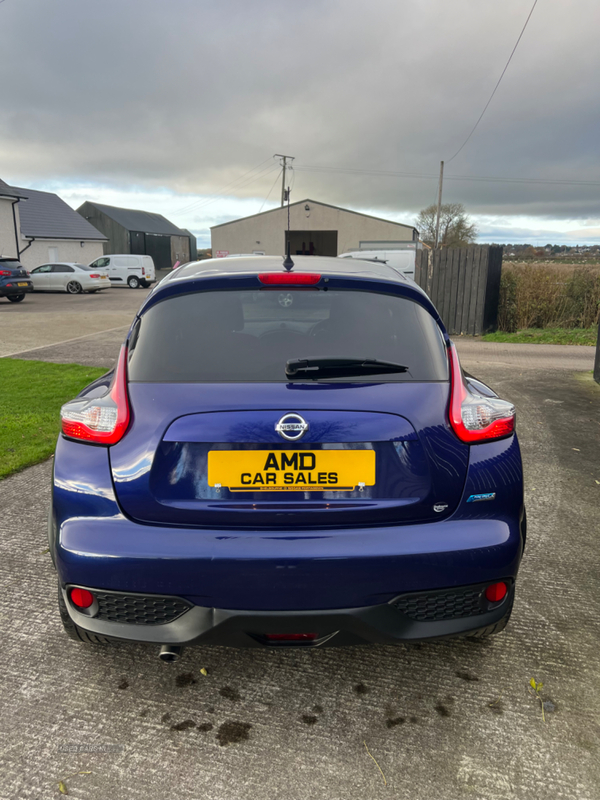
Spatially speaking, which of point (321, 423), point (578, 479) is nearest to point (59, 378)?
point (578, 479)

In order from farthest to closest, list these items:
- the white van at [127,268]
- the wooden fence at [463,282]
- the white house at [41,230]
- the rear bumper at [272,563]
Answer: the white van at [127,268]
the white house at [41,230]
the wooden fence at [463,282]
the rear bumper at [272,563]

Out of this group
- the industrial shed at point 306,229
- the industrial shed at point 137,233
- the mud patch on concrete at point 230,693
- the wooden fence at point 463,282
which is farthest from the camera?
the industrial shed at point 137,233

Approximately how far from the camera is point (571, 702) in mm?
2365

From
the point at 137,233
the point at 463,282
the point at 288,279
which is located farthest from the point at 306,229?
the point at 288,279

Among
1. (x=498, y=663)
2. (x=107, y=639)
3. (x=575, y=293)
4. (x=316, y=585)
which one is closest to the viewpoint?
(x=316, y=585)

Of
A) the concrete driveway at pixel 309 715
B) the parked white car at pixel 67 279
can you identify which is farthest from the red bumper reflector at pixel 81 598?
the parked white car at pixel 67 279

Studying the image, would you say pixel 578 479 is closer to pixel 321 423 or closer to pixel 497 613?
pixel 497 613

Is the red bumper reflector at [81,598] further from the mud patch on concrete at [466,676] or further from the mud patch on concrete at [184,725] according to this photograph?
the mud patch on concrete at [466,676]

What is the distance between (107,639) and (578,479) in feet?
13.1

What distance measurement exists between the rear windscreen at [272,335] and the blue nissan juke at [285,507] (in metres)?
0.02

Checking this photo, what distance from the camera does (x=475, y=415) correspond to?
2.21 metres

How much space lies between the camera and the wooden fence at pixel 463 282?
13.9 meters

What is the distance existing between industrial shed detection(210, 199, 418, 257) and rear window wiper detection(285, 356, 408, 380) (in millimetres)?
42547

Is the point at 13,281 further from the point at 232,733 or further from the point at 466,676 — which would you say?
→ the point at 466,676
